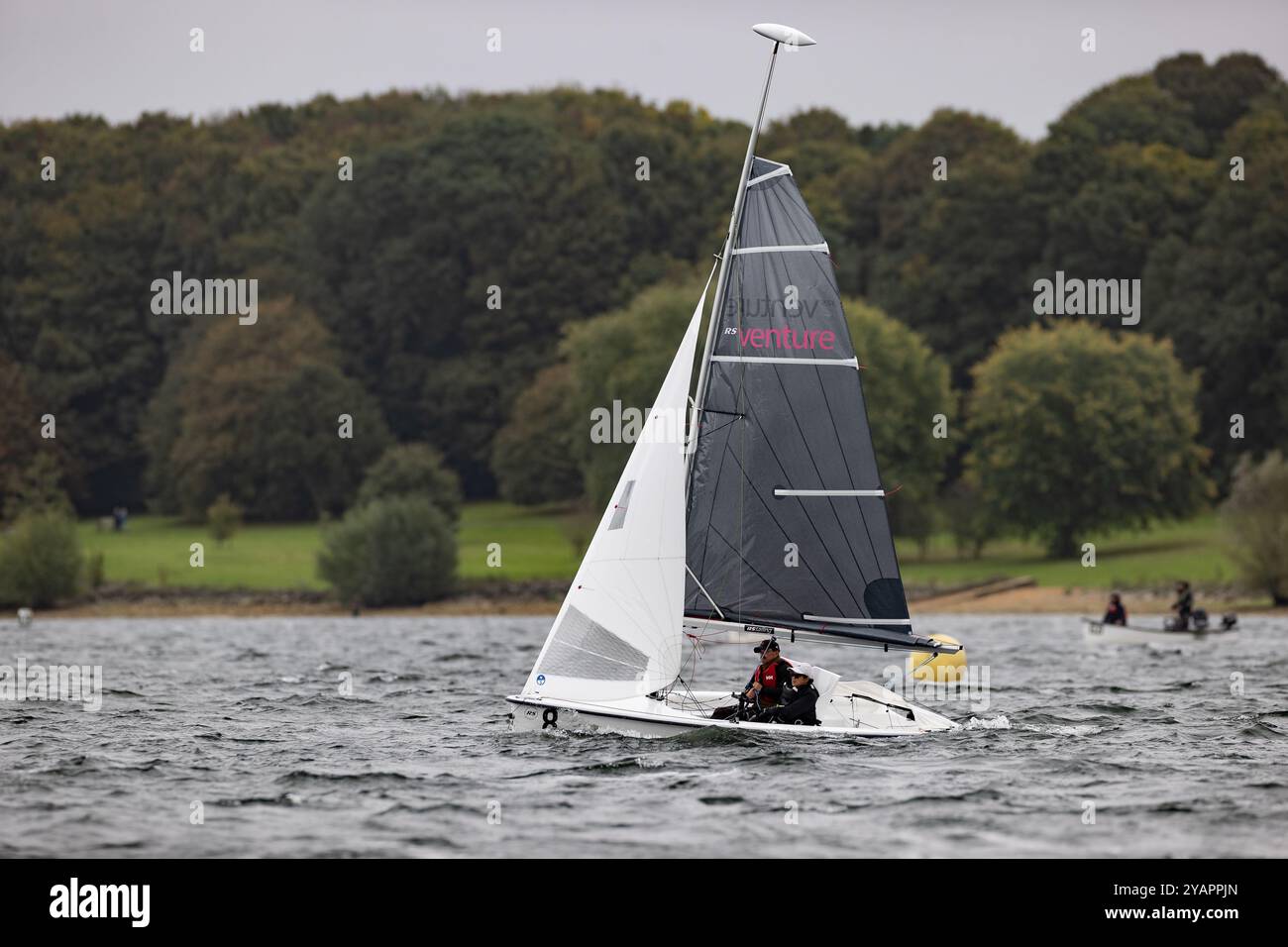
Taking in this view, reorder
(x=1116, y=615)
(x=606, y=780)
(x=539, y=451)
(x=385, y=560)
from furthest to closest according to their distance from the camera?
(x=539, y=451)
(x=385, y=560)
(x=1116, y=615)
(x=606, y=780)

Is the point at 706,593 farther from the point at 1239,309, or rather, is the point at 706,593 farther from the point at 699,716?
the point at 1239,309

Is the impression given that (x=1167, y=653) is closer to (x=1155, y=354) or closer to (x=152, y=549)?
(x=1155, y=354)

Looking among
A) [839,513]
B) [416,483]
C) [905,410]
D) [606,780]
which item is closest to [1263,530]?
[905,410]

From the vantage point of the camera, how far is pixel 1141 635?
54.2 m

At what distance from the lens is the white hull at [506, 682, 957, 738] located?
25719 mm

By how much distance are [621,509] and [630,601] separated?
136 cm

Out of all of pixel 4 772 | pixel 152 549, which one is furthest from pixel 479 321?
pixel 4 772

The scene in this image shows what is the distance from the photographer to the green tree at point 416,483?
3548 inches

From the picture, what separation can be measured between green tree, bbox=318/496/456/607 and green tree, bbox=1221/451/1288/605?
32.4 meters

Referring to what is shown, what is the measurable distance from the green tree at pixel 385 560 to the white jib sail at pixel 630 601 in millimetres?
53114

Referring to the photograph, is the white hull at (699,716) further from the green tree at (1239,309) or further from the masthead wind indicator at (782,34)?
the green tree at (1239,309)

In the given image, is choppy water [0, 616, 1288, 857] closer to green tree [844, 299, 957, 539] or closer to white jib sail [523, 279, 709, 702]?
white jib sail [523, 279, 709, 702]

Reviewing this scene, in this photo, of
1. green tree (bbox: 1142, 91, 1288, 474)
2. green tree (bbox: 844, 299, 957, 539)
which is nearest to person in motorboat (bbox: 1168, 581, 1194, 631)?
green tree (bbox: 844, 299, 957, 539)

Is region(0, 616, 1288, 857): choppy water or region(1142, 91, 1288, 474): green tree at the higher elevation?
region(1142, 91, 1288, 474): green tree
